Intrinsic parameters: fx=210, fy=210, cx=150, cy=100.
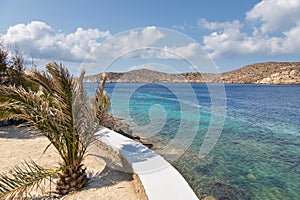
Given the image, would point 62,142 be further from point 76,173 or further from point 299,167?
point 299,167

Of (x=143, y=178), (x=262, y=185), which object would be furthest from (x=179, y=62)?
(x=143, y=178)

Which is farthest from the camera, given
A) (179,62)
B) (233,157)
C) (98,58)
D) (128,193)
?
(179,62)

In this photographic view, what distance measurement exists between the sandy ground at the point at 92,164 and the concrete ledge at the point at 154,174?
0.21 meters

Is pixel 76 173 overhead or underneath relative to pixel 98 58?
underneath

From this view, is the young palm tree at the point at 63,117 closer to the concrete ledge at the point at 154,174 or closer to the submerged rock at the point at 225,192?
the concrete ledge at the point at 154,174

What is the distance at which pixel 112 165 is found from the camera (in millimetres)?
5035

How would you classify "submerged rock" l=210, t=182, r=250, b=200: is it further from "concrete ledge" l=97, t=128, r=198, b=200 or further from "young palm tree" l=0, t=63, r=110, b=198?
"young palm tree" l=0, t=63, r=110, b=198

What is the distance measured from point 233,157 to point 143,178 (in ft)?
19.7

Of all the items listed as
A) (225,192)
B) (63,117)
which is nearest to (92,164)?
(63,117)

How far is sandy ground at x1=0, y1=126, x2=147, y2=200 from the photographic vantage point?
381 cm

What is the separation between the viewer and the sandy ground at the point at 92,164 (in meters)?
3.81

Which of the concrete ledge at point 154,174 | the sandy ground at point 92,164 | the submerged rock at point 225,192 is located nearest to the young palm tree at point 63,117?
the sandy ground at point 92,164

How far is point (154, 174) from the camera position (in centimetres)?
399

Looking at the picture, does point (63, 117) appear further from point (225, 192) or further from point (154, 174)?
point (225, 192)
